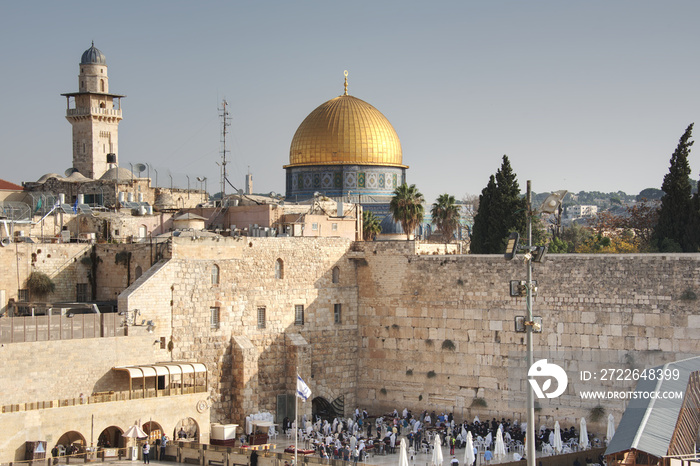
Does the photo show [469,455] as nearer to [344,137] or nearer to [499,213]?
[499,213]

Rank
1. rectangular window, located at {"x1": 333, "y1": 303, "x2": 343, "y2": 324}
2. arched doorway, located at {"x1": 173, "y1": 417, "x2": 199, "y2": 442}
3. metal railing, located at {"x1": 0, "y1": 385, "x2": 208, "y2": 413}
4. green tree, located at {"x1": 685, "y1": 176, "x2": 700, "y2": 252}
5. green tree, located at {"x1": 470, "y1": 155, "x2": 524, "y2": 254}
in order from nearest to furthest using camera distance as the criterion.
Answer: metal railing, located at {"x1": 0, "y1": 385, "x2": 208, "y2": 413}, arched doorway, located at {"x1": 173, "y1": 417, "x2": 199, "y2": 442}, green tree, located at {"x1": 685, "y1": 176, "x2": 700, "y2": 252}, rectangular window, located at {"x1": 333, "y1": 303, "x2": 343, "y2": 324}, green tree, located at {"x1": 470, "y1": 155, "x2": 524, "y2": 254}

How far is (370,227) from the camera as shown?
4141 centimetres

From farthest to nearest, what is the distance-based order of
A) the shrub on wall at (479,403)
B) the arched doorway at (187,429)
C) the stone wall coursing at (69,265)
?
the shrub on wall at (479,403)
the stone wall coursing at (69,265)
the arched doorway at (187,429)

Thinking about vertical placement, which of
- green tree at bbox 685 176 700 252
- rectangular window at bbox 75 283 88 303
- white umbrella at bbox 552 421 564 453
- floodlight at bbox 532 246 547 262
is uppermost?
green tree at bbox 685 176 700 252

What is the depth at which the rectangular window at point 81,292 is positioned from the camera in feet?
92.7

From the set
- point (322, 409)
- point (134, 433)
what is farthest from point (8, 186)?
point (134, 433)

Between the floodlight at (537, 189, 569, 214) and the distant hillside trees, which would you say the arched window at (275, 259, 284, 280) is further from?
the floodlight at (537, 189, 569, 214)

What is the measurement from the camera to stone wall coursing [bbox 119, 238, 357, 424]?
25.7 m

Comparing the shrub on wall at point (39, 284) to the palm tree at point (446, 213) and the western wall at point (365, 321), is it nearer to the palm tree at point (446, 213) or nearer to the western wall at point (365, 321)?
the western wall at point (365, 321)

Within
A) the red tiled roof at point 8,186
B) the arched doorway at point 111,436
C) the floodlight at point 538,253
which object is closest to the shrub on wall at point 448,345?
the arched doorway at point 111,436

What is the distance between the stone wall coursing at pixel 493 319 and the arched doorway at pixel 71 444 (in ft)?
32.9

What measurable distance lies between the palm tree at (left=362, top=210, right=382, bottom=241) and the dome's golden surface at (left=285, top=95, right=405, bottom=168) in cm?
408

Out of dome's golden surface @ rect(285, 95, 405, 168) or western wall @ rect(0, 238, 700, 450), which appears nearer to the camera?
western wall @ rect(0, 238, 700, 450)

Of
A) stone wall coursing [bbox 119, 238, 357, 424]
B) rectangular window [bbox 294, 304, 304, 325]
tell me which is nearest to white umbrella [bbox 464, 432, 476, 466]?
stone wall coursing [bbox 119, 238, 357, 424]
